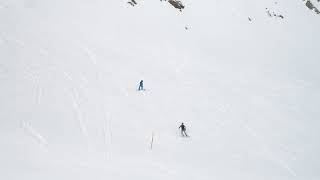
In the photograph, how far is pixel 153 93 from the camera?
89.4ft

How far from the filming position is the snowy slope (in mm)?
19141

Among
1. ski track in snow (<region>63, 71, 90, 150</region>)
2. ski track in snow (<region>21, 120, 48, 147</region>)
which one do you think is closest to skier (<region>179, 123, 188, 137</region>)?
ski track in snow (<region>63, 71, 90, 150</region>)

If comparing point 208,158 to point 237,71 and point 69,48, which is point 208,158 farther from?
point 237,71

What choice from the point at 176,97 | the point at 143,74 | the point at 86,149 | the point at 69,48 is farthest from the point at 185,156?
the point at 69,48

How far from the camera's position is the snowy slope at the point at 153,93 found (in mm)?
19141

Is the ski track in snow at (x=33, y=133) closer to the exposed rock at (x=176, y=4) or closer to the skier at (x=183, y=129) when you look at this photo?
the skier at (x=183, y=129)

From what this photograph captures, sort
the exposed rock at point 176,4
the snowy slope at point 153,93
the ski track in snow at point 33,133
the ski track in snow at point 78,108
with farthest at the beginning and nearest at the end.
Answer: the exposed rock at point 176,4, the ski track in snow at point 78,108, the snowy slope at point 153,93, the ski track in snow at point 33,133

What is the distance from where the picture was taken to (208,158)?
21.2m

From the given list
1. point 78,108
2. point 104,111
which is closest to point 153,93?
point 104,111

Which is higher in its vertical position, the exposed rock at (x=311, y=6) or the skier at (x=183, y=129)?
the exposed rock at (x=311, y=6)

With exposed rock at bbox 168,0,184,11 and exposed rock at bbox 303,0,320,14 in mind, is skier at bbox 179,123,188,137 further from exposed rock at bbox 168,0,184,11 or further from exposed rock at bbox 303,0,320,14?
exposed rock at bbox 303,0,320,14

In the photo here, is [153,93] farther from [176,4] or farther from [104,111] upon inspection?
[176,4]

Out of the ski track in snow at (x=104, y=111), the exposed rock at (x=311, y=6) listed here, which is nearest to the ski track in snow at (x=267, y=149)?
the ski track in snow at (x=104, y=111)

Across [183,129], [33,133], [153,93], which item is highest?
[153,93]
